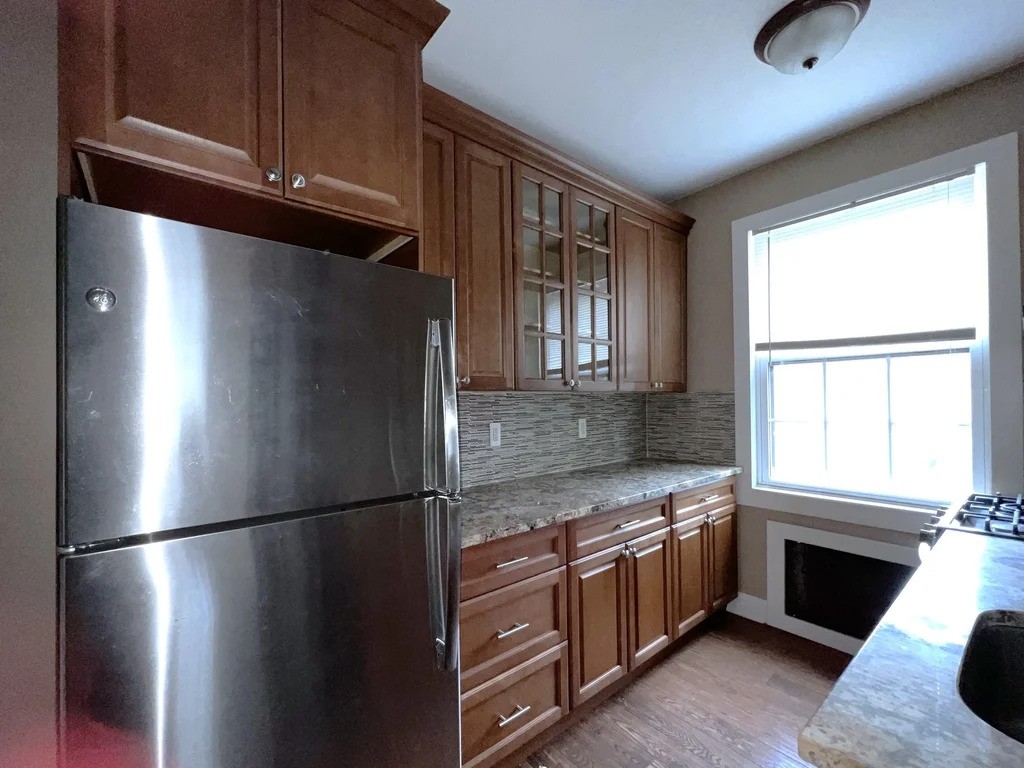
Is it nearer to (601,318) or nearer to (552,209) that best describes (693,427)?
(601,318)

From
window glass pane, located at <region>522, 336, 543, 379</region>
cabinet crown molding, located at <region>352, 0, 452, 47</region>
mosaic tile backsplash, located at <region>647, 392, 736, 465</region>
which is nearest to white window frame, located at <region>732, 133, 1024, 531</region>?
mosaic tile backsplash, located at <region>647, 392, 736, 465</region>

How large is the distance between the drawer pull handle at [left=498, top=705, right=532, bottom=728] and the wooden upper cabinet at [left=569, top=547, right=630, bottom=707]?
0.76 ft

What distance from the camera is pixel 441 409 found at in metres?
1.13

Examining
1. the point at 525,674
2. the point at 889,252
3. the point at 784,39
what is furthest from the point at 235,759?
the point at 889,252

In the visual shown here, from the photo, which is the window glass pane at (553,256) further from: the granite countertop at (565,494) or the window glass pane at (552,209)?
the granite countertop at (565,494)

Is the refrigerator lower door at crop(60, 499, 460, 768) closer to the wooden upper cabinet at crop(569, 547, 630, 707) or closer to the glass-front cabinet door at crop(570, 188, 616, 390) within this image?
the wooden upper cabinet at crop(569, 547, 630, 707)

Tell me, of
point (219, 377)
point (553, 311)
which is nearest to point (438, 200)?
point (553, 311)

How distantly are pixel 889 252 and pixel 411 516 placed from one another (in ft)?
8.09

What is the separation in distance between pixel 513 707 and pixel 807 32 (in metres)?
2.42

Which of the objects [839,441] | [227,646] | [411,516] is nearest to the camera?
[227,646]

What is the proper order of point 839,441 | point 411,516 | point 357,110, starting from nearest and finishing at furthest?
point 411,516 < point 357,110 < point 839,441

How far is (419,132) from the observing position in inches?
51.4

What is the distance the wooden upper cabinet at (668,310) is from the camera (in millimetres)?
2545

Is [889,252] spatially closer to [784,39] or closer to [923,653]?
[784,39]
